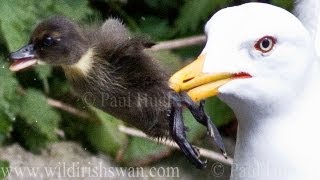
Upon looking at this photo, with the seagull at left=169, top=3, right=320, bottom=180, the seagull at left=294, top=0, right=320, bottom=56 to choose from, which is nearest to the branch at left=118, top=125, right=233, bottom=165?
the seagull at left=294, top=0, right=320, bottom=56

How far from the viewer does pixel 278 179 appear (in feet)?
5.25

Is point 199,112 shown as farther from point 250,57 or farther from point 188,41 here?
point 188,41

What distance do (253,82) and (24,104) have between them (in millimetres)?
877

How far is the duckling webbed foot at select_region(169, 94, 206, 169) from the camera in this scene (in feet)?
5.34

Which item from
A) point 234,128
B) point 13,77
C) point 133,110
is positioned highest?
point 133,110

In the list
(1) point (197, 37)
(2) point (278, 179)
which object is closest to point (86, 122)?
(1) point (197, 37)

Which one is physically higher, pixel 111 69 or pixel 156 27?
pixel 111 69

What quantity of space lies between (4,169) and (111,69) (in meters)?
0.49

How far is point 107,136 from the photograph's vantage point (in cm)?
236

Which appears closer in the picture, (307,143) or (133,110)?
(307,143)

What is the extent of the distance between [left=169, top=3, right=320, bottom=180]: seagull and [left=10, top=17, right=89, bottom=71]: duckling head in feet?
0.74

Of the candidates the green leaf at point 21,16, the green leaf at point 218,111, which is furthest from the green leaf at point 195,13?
the green leaf at point 21,16

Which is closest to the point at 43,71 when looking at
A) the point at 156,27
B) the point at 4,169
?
the point at 4,169

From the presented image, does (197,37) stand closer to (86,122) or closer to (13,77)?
(86,122)
